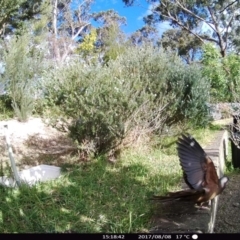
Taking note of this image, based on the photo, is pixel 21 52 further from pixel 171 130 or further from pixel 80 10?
pixel 80 10

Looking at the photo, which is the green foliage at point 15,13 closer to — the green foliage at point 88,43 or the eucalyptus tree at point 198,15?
the green foliage at point 88,43

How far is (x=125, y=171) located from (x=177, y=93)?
3.90ft

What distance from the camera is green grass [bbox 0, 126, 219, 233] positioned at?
1302mm

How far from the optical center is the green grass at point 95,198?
→ 1302 millimetres

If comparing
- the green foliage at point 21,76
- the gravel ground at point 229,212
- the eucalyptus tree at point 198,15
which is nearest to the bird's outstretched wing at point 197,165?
the gravel ground at point 229,212

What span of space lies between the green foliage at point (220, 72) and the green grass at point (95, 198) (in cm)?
129

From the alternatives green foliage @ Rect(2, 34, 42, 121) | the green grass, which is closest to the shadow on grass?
the green grass

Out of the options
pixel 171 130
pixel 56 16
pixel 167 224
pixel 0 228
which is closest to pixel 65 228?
pixel 0 228

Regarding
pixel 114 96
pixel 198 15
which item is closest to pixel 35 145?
pixel 114 96

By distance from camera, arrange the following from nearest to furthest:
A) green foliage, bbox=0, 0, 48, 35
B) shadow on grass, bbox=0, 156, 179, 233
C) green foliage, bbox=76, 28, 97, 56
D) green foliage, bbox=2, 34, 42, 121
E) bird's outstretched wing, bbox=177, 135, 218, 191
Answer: bird's outstretched wing, bbox=177, 135, 218, 191 < shadow on grass, bbox=0, 156, 179, 233 < green foliage, bbox=76, 28, 97, 56 < green foliage, bbox=0, 0, 48, 35 < green foliage, bbox=2, 34, 42, 121

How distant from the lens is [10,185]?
76.0 inches

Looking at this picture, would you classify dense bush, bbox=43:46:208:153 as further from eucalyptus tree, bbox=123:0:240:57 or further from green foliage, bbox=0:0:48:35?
green foliage, bbox=0:0:48:35

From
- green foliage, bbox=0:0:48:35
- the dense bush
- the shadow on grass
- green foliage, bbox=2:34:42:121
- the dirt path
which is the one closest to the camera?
the shadow on grass

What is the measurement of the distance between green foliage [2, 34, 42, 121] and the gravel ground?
2147mm
